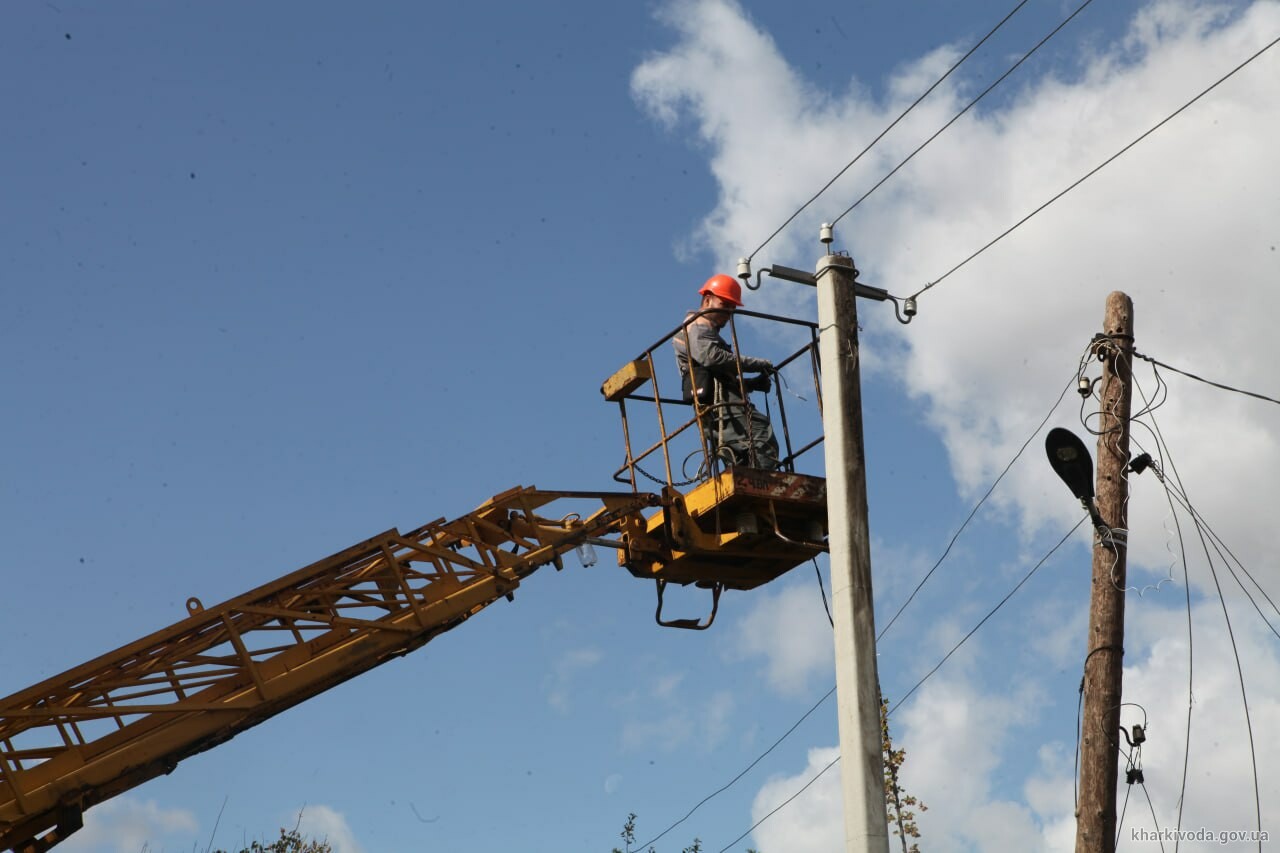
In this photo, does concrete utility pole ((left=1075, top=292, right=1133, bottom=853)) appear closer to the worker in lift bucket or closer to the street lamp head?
the street lamp head

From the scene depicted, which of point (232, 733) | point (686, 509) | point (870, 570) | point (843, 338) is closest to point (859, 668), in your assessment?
point (870, 570)

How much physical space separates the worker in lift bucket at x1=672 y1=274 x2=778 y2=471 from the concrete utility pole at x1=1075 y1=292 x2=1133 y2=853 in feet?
10.1

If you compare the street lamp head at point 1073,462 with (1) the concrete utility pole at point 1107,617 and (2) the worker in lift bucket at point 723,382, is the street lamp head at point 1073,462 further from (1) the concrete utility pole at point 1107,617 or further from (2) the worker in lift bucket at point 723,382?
(2) the worker in lift bucket at point 723,382

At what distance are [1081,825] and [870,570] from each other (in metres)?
2.68

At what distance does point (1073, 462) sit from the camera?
11094mm

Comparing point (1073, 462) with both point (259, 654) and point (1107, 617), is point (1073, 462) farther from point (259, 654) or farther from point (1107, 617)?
point (259, 654)

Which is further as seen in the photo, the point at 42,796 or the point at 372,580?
the point at 372,580

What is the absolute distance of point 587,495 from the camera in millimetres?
13172

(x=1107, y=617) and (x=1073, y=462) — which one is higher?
(x=1073, y=462)

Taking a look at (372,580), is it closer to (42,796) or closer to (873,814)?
(42,796)

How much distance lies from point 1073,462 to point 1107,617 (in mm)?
1180

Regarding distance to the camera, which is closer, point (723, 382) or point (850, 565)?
point (850, 565)

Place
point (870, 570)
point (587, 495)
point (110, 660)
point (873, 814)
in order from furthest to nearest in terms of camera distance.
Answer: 1. point (587, 495)
2. point (110, 660)
3. point (870, 570)
4. point (873, 814)

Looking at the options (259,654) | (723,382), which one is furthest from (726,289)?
(259,654)
